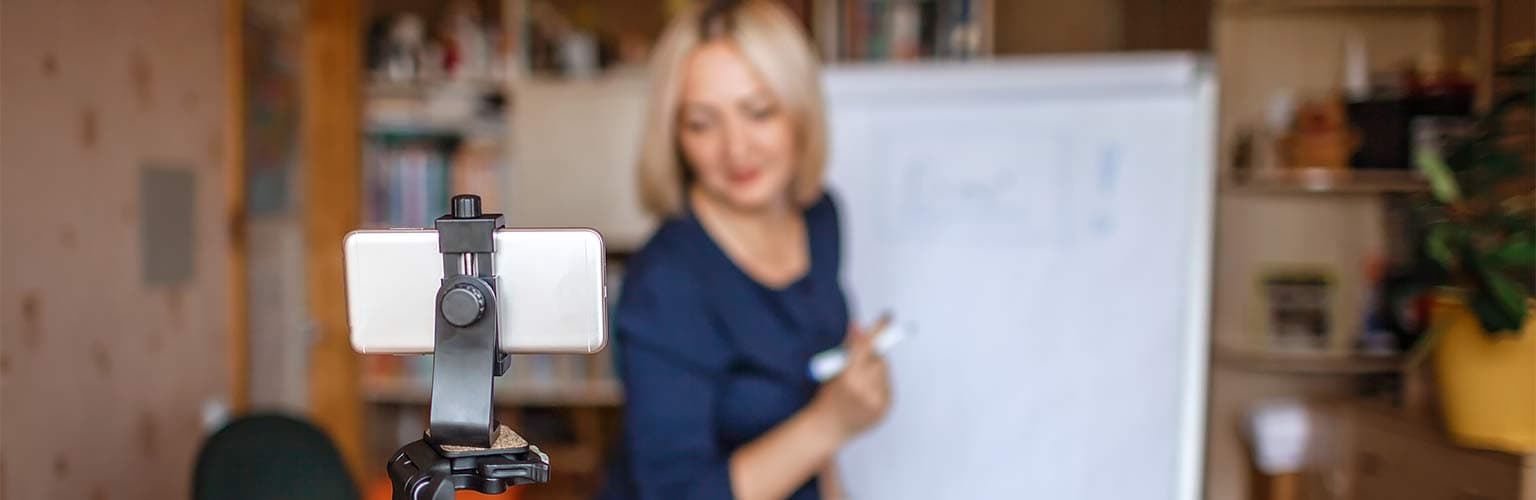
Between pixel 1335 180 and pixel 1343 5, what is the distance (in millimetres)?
400

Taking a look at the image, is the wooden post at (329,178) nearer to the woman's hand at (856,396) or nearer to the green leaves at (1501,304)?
the woman's hand at (856,396)

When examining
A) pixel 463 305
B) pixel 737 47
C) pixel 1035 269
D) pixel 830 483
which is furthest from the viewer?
pixel 1035 269

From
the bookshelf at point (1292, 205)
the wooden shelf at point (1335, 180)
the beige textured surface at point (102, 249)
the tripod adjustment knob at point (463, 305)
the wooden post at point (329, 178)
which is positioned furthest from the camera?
the wooden post at point (329, 178)

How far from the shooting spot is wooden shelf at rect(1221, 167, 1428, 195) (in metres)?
2.07

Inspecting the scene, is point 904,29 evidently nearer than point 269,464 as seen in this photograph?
No

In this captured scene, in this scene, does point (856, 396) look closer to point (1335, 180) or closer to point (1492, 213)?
point (1492, 213)

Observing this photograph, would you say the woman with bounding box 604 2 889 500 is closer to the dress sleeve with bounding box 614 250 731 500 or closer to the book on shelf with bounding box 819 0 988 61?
the dress sleeve with bounding box 614 250 731 500

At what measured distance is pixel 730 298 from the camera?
1.26m

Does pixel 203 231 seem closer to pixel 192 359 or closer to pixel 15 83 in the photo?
pixel 192 359

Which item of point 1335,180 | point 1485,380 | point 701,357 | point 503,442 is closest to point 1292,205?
point 1335,180

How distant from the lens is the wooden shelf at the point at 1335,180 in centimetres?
207

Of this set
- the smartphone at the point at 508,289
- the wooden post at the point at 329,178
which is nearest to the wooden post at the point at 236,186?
the wooden post at the point at 329,178

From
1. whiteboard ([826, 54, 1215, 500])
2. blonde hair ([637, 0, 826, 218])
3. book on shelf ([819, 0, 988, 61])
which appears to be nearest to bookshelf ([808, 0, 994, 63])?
book on shelf ([819, 0, 988, 61])

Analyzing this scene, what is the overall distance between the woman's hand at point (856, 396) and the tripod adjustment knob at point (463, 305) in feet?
2.34
